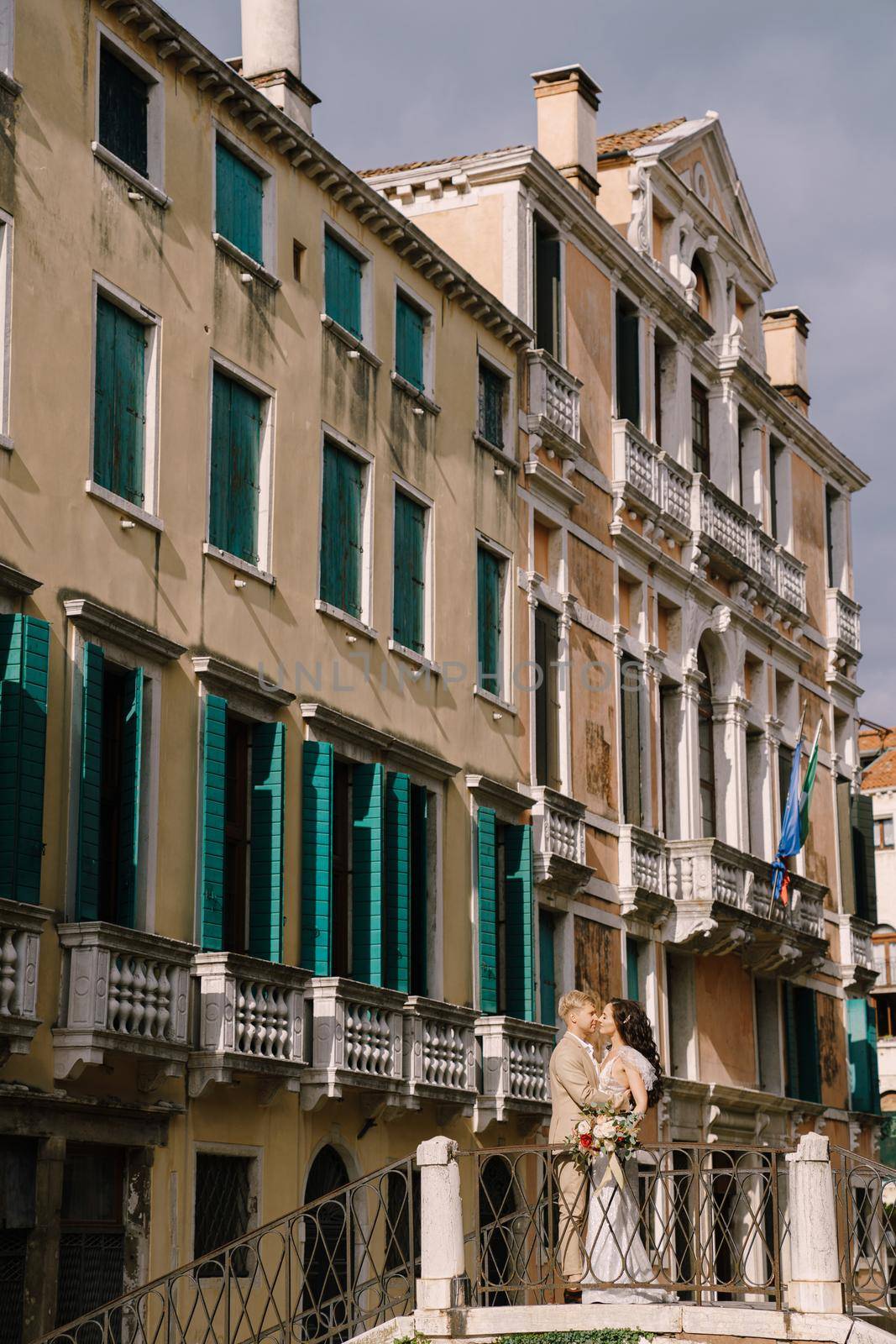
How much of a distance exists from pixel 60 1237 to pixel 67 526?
4.92m

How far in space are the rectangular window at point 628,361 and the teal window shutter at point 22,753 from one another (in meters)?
12.8

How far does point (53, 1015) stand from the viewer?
14625mm

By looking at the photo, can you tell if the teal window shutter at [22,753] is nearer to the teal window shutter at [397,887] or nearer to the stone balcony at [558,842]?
the teal window shutter at [397,887]

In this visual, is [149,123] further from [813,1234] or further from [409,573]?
[813,1234]

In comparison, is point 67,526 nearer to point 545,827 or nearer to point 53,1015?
point 53,1015

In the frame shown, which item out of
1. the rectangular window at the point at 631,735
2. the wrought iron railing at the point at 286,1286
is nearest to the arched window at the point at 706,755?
the rectangular window at the point at 631,735

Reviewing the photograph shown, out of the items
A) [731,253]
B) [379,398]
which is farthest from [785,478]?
[379,398]

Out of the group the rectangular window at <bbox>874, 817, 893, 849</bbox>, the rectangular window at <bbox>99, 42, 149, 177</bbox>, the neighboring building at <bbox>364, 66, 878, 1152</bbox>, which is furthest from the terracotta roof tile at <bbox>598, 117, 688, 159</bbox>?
the rectangular window at <bbox>874, 817, 893, 849</bbox>

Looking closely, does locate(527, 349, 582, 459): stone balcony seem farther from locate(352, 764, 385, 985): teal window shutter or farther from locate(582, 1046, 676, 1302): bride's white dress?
locate(582, 1046, 676, 1302): bride's white dress

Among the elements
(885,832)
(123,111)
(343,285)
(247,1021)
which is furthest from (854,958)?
(885,832)

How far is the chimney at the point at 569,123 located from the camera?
26.2m

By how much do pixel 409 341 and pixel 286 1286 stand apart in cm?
906

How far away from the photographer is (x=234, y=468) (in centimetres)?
1783

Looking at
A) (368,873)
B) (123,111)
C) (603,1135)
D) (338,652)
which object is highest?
(123,111)
